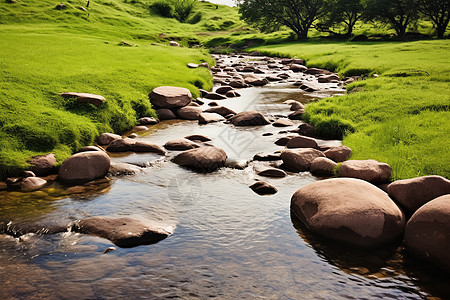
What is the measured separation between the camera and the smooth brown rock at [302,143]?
1159cm

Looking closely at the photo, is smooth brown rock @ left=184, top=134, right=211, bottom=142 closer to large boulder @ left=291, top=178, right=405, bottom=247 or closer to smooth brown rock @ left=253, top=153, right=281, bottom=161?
smooth brown rock @ left=253, top=153, right=281, bottom=161

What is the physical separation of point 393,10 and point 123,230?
185ft

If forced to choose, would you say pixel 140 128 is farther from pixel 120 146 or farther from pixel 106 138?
pixel 120 146

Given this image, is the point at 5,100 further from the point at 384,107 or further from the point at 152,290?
the point at 384,107

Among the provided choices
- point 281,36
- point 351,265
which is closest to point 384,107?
point 351,265

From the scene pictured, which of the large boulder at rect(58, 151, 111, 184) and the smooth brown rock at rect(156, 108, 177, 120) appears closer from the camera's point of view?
the large boulder at rect(58, 151, 111, 184)

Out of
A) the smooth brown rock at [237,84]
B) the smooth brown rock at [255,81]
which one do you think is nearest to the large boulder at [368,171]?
the smooth brown rock at [237,84]

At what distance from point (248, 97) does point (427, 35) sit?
46887 millimetres

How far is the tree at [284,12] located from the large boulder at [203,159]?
56295 mm

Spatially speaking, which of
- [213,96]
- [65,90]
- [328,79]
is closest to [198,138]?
[65,90]

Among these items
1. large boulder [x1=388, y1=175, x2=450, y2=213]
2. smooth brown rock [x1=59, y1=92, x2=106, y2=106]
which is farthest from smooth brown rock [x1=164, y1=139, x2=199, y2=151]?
large boulder [x1=388, y1=175, x2=450, y2=213]

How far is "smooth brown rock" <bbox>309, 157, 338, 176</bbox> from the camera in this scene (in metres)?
9.84

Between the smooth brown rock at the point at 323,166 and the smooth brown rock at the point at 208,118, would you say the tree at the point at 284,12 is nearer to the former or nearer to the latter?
the smooth brown rock at the point at 208,118

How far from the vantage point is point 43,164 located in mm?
9500
